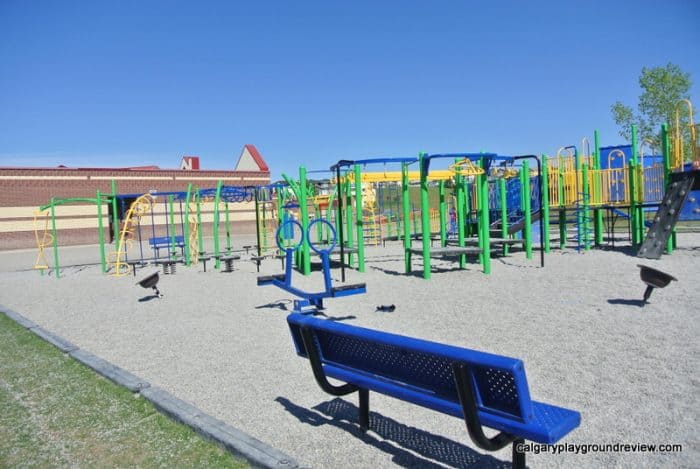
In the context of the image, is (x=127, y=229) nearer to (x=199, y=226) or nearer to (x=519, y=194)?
(x=199, y=226)

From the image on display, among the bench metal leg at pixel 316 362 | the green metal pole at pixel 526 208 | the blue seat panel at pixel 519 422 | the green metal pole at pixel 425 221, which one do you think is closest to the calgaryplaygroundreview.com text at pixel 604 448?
the blue seat panel at pixel 519 422

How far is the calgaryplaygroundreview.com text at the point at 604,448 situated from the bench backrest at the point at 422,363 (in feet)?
2.30

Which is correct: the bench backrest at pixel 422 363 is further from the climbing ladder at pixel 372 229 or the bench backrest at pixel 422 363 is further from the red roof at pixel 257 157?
the red roof at pixel 257 157

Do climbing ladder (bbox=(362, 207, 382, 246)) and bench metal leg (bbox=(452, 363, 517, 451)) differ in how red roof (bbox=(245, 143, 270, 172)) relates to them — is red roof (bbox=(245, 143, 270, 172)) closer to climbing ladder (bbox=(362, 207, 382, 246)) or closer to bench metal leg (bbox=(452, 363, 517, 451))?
climbing ladder (bbox=(362, 207, 382, 246))

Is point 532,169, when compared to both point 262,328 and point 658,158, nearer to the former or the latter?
point 658,158

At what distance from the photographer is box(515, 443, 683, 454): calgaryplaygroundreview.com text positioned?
3404mm

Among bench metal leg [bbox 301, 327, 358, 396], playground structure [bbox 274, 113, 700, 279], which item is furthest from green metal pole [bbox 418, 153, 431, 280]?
bench metal leg [bbox 301, 327, 358, 396]

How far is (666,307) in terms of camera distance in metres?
7.62

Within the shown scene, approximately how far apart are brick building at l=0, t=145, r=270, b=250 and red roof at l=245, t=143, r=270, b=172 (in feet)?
15.3

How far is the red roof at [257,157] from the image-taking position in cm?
4794

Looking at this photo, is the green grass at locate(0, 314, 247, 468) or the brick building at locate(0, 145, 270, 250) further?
the brick building at locate(0, 145, 270, 250)

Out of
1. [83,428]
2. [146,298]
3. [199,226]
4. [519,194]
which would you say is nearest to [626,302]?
[83,428]

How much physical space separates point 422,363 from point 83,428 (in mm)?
2698

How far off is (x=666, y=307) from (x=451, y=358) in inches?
237
